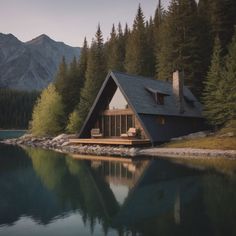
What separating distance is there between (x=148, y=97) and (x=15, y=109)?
11092 centimetres

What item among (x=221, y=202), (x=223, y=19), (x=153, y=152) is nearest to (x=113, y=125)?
(x=153, y=152)

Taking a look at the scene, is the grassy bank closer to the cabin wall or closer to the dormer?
the cabin wall

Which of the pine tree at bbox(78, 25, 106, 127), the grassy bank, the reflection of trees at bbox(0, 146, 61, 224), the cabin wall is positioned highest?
the pine tree at bbox(78, 25, 106, 127)

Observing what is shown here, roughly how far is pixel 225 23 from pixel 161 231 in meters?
42.6

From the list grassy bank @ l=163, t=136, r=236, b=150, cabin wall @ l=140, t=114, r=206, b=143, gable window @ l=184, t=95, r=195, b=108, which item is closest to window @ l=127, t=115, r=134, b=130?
cabin wall @ l=140, t=114, r=206, b=143

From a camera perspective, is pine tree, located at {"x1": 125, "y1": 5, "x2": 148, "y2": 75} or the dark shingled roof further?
pine tree, located at {"x1": 125, "y1": 5, "x2": 148, "y2": 75}

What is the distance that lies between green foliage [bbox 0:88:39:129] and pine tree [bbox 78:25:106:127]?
80.8m

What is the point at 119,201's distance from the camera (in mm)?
11727

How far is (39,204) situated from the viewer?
11289mm

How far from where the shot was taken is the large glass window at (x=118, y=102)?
107 ft

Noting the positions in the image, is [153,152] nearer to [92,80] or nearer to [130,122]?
[130,122]

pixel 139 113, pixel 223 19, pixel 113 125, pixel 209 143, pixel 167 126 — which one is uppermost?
pixel 223 19

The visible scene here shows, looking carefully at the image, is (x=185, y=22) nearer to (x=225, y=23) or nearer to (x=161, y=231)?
(x=225, y=23)

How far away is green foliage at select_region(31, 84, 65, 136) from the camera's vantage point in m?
50.4
